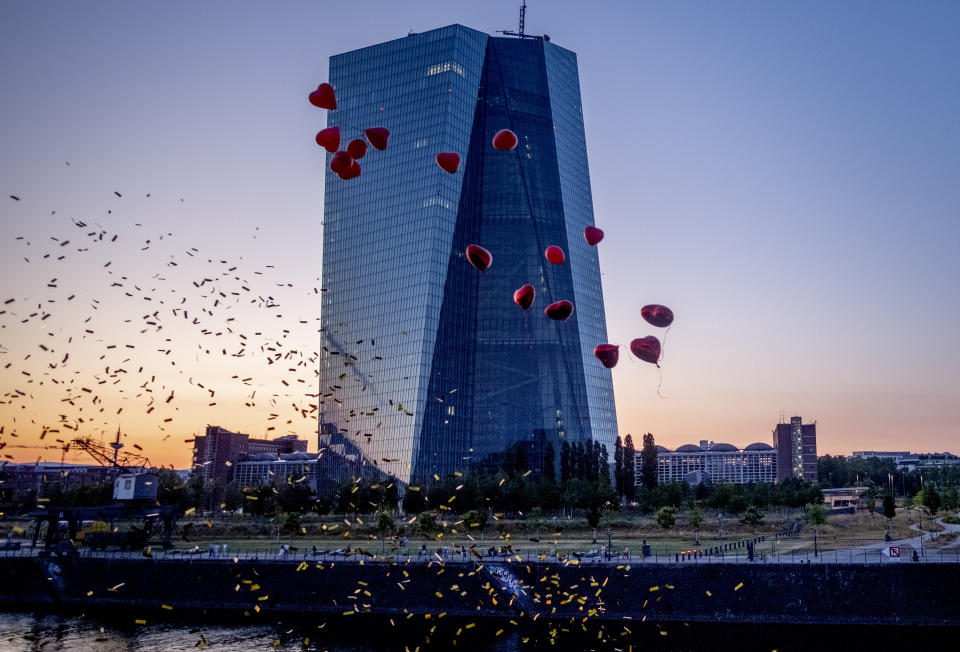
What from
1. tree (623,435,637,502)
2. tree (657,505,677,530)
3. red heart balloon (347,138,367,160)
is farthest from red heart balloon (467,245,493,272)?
tree (623,435,637,502)

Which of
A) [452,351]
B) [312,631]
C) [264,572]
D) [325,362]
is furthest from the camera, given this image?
[325,362]

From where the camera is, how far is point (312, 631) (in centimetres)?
6391

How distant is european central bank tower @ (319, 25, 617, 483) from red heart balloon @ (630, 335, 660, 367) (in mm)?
133067

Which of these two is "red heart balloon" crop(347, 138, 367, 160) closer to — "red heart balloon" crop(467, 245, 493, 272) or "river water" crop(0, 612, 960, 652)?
"red heart balloon" crop(467, 245, 493, 272)

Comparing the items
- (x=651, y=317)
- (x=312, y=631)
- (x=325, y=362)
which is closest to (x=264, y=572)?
(x=312, y=631)

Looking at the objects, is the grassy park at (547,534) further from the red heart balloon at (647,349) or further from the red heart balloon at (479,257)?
the red heart balloon at (479,257)

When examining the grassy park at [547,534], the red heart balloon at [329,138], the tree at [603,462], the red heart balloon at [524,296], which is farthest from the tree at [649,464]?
the red heart balloon at [329,138]

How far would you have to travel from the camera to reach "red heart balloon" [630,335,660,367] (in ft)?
95.5

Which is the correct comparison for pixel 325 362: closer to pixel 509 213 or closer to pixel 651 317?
pixel 509 213

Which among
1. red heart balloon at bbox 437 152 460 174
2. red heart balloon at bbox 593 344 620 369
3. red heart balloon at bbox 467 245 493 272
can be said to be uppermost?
red heart balloon at bbox 437 152 460 174

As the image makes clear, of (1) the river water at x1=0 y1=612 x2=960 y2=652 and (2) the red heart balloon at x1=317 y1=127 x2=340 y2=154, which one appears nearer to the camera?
(2) the red heart balloon at x1=317 y1=127 x2=340 y2=154

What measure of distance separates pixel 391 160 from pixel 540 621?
129 metres

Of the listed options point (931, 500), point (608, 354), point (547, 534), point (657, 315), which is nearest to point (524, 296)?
point (608, 354)

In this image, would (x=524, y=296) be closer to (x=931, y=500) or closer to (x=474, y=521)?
(x=474, y=521)
